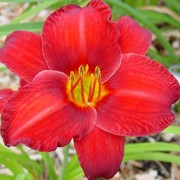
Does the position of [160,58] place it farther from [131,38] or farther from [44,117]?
[44,117]

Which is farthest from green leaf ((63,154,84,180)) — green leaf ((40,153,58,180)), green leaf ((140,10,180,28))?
green leaf ((140,10,180,28))

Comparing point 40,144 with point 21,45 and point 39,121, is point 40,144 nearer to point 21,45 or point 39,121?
point 39,121

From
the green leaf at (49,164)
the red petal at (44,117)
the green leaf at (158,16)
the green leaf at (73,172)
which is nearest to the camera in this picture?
the red petal at (44,117)

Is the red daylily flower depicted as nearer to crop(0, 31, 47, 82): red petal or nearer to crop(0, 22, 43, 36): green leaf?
crop(0, 31, 47, 82): red petal

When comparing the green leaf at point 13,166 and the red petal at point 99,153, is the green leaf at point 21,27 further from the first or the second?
the red petal at point 99,153

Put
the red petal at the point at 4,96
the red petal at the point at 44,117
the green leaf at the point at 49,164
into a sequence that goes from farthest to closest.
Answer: the green leaf at the point at 49,164 < the red petal at the point at 4,96 < the red petal at the point at 44,117

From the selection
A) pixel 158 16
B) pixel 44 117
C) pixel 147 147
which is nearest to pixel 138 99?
pixel 44 117

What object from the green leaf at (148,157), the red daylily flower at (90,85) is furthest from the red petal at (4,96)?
the green leaf at (148,157)
